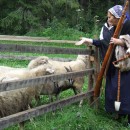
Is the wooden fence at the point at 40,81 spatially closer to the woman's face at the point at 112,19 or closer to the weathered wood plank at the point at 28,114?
the weathered wood plank at the point at 28,114

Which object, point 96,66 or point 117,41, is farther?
point 96,66

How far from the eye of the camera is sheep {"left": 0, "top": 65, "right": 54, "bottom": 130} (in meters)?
5.23

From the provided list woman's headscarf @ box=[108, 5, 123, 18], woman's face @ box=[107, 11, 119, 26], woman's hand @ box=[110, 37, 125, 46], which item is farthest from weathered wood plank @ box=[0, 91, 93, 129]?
woman's headscarf @ box=[108, 5, 123, 18]

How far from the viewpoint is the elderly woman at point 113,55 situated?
5.74 m

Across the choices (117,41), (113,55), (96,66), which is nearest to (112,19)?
(117,41)

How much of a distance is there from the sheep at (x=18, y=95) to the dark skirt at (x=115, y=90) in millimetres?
936

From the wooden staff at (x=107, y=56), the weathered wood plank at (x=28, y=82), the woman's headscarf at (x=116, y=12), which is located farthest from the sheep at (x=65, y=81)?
the woman's headscarf at (x=116, y=12)

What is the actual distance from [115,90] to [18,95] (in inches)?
59.7

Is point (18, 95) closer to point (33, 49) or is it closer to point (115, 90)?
point (33, 49)

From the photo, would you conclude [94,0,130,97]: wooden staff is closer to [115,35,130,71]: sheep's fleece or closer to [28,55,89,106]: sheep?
[115,35,130,71]: sheep's fleece

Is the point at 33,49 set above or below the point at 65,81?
above

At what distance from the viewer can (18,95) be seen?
5.43m

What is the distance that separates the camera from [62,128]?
5.29 meters

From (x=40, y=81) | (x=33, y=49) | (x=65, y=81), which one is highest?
(x=33, y=49)
